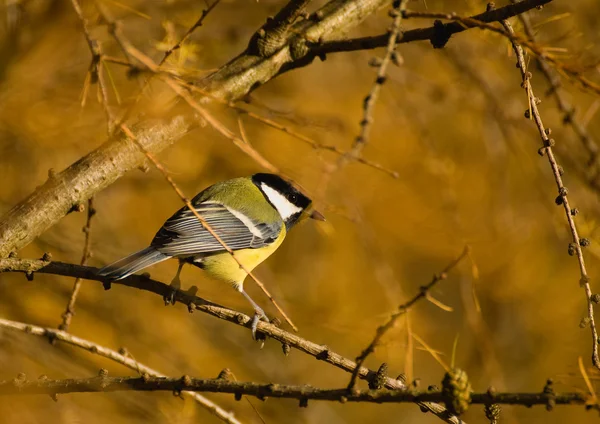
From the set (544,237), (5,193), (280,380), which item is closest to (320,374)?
(280,380)

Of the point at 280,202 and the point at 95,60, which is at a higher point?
the point at 280,202

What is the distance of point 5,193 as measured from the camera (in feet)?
12.3

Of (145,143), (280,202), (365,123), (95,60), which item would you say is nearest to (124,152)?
(145,143)

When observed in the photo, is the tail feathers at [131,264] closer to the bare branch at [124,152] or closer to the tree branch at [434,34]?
the bare branch at [124,152]

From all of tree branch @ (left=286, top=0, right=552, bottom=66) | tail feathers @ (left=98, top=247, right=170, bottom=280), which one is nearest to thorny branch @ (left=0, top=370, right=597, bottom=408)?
tail feathers @ (left=98, top=247, right=170, bottom=280)

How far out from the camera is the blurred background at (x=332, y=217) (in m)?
3.38

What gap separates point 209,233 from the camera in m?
3.00

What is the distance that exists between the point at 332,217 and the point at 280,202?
4.18 feet

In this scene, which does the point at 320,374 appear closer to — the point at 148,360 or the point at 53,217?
the point at 148,360

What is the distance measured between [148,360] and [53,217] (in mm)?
1856

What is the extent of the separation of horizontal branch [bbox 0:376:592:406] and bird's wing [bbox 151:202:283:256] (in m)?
0.97

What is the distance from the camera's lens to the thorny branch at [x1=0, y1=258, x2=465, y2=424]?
1849 millimetres

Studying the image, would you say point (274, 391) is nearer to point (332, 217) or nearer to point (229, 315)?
point (229, 315)

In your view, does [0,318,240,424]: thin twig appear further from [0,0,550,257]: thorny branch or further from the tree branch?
the tree branch
